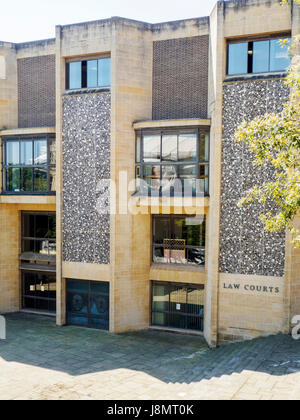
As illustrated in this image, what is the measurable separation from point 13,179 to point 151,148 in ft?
23.2

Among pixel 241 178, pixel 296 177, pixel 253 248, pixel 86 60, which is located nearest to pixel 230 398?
pixel 296 177

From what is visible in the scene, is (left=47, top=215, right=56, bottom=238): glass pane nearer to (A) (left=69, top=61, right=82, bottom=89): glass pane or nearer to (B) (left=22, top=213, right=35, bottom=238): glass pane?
(B) (left=22, top=213, right=35, bottom=238): glass pane

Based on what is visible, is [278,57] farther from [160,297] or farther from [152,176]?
[160,297]

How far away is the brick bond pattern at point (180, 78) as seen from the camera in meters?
16.5

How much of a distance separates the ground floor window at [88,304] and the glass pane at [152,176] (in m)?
4.75

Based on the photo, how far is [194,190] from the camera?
1600 centimetres

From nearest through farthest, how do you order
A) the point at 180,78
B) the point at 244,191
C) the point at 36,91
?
1. the point at 244,191
2. the point at 180,78
3. the point at 36,91

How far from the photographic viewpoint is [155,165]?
16.6m

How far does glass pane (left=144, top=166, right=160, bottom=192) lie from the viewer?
16.5 metres

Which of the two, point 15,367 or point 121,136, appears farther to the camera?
point 121,136

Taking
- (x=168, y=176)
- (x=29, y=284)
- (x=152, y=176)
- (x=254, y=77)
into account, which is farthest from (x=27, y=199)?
(x=254, y=77)

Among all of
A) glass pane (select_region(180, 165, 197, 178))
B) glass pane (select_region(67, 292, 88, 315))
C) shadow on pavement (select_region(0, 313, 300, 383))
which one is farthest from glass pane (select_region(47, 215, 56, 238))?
glass pane (select_region(180, 165, 197, 178))
